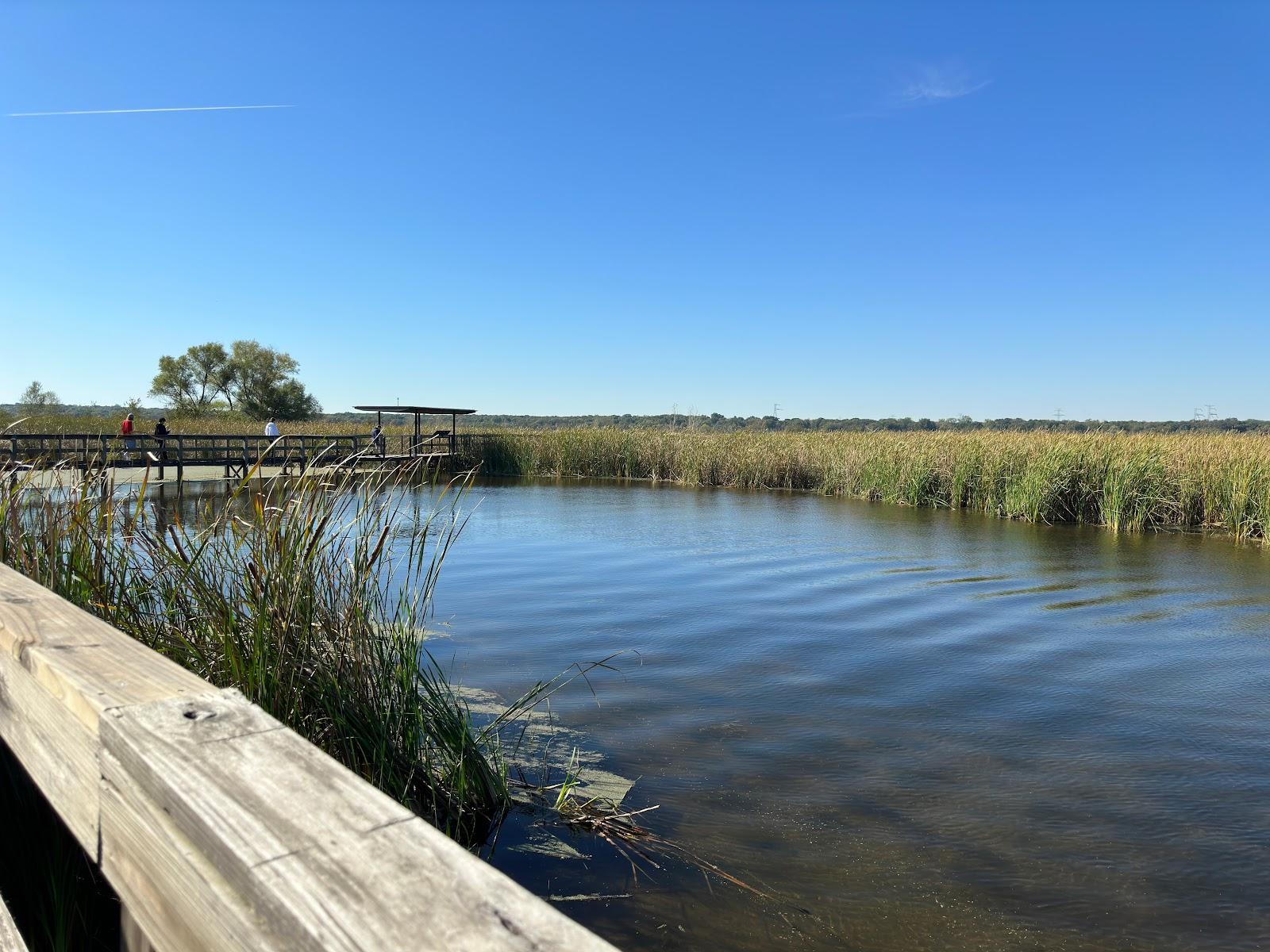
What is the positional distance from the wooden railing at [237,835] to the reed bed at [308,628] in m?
2.06

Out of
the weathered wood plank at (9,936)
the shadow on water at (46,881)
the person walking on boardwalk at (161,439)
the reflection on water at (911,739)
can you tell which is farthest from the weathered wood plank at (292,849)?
the person walking on boardwalk at (161,439)

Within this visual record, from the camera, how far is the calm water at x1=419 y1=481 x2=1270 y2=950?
3.56 meters

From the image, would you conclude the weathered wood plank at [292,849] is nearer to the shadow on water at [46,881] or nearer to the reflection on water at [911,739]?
the shadow on water at [46,881]

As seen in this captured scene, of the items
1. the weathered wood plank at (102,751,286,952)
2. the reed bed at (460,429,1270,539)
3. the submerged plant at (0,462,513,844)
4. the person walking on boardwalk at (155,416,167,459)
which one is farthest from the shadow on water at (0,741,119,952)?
the person walking on boardwalk at (155,416,167,459)

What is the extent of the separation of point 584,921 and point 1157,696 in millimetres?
5054

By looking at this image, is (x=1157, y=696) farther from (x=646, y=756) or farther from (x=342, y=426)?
(x=342, y=426)

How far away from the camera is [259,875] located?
2.64 feet

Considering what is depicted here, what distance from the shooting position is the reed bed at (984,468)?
1702 centimetres

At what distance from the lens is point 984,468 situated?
65.5 feet

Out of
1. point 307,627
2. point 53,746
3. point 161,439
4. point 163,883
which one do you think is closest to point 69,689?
point 53,746

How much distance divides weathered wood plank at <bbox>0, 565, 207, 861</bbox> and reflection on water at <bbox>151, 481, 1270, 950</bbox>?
2.35 meters

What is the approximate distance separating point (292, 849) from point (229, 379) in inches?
2907

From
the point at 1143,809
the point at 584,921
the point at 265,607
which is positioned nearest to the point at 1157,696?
the point at 1143,809

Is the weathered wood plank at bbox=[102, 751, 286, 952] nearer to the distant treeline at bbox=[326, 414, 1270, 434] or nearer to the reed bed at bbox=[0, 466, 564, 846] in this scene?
the reed bed at bbox=[0, 466, 564, 846]
